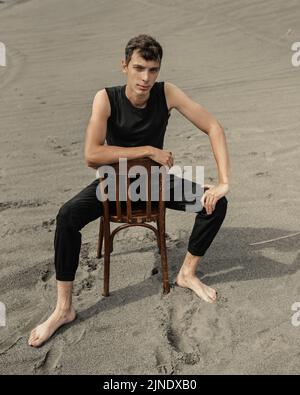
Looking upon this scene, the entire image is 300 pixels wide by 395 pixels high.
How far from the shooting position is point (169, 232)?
369 cm

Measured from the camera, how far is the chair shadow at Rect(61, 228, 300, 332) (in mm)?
2980

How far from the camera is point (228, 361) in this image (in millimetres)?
2432

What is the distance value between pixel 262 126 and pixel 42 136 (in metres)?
2.53

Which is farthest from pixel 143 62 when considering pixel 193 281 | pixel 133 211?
pixel 193 281

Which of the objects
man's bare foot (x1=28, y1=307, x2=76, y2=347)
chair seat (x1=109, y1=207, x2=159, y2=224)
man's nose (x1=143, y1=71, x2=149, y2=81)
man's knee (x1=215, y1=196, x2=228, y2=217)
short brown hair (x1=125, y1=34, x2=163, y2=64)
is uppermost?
short brown hair (x1=125, y1=34, x2=163, y2=64)

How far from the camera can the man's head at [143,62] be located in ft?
8.76

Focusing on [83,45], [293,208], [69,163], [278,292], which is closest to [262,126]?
[293,208]

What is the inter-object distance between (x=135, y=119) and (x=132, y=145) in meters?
0.16

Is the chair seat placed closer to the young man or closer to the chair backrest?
the chair backrest

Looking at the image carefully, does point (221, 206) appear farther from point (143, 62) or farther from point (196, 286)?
point (143, 62)

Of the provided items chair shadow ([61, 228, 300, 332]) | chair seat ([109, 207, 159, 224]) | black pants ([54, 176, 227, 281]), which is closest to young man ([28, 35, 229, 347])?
black pants ([54, 176, 227, 281])

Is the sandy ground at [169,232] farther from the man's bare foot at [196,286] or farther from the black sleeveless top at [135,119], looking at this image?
the black sleeveless top at [135,119]

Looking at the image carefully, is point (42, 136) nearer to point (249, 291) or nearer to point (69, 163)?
point (69, 163)

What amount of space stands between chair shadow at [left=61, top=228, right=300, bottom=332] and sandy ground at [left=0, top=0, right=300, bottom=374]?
0.01 m
